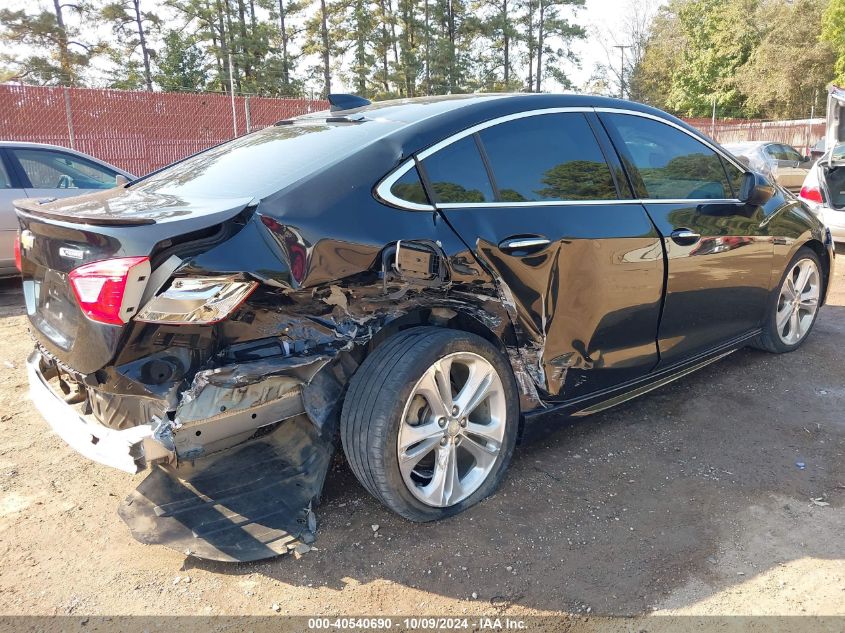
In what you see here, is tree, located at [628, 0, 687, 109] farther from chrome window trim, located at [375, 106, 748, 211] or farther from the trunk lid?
the trunk lid

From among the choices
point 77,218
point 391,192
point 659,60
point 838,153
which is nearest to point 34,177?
point 77,218

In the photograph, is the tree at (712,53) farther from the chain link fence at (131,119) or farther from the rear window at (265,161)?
the rear window at (265,161)

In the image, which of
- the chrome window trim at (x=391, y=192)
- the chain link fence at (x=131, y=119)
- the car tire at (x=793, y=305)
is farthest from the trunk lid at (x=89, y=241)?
the chain link fence at (x=131, y=119)

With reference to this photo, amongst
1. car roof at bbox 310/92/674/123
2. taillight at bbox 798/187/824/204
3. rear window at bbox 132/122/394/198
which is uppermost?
car roof at bbox 310/92/674/123

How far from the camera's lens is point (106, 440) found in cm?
222

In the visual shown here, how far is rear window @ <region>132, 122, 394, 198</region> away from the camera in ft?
8.25

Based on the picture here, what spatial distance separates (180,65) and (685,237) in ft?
120

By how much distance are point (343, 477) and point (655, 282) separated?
5.87 ft

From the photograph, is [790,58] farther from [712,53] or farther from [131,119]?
[131,119]

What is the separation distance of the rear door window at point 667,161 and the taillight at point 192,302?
2.16m

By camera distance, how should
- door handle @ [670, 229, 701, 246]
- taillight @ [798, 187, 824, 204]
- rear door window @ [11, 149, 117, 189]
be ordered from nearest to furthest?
door handle @ [670, 229, 701, 246]
rear door window @ [11, 149, 117, 189]
taillight @ [798, 187, 824, 204]

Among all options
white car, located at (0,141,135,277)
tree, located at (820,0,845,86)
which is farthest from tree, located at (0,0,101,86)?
tree, located at (820,0,845,86)

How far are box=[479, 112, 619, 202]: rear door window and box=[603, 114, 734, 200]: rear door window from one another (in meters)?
0.23

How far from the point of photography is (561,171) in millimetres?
3049
